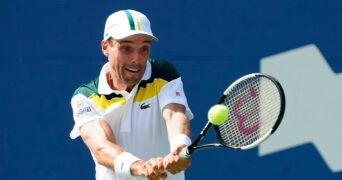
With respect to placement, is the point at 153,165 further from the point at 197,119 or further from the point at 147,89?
the point at 197,119

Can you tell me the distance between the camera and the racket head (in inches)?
162

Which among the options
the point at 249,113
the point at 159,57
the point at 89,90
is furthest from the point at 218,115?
the point at 159,57

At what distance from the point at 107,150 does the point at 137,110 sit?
33 cm

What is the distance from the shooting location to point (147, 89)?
4316mm

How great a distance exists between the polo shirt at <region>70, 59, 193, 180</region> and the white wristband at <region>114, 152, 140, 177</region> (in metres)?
0.36

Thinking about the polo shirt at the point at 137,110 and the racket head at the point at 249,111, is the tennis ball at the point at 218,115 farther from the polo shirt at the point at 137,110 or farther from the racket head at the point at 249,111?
the polo shirt at the point at 137,110

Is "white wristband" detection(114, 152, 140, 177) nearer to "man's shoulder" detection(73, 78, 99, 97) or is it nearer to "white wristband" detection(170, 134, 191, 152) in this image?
"white wristband" detection(170, 134, 191, 152)

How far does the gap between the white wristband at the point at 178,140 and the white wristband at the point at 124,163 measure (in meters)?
0.15

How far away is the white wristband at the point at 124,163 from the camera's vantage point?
3877 millimetres

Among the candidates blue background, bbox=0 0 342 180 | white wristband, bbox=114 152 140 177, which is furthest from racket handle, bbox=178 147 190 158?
blue background, bbox=0 0 342 180

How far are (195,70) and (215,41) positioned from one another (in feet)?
0.68

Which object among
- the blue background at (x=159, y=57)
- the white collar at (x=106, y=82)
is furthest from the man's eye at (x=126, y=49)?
the blue background at (x=159, y=57)

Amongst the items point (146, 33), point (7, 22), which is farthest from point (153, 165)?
point (7, 22)

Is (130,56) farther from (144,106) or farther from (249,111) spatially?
(249,111)
